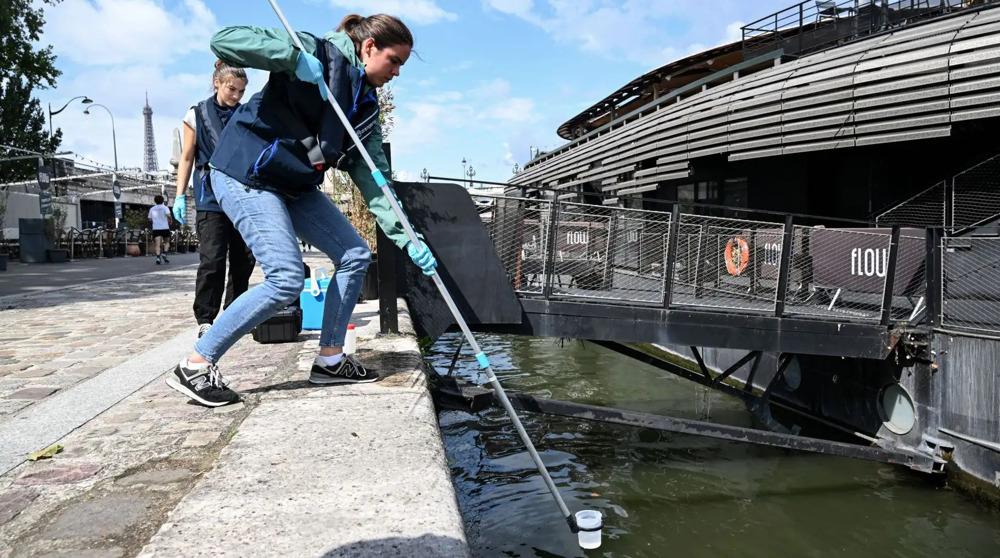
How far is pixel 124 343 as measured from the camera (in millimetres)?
6102

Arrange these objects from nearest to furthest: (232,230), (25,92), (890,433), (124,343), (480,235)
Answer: (232,230), (480,235), (124,343), (890,433), (25,92)

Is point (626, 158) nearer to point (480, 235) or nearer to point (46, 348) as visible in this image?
point (480, 235)

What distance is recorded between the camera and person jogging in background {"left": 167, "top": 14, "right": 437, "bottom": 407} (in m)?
3.22

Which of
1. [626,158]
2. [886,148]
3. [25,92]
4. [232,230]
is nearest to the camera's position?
[232,230]

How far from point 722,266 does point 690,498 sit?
2.09 m

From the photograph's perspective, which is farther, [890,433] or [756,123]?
[756,123]

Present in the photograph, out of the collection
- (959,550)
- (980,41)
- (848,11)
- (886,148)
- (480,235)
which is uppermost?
(848,11)

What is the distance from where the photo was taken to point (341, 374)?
A: 364 cm

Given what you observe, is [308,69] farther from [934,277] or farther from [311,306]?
[934,277]

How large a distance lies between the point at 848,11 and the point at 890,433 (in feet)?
30.5

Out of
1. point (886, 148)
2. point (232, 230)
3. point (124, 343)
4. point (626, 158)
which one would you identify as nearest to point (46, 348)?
point (124, 343)

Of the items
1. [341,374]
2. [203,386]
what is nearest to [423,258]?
[341,374]

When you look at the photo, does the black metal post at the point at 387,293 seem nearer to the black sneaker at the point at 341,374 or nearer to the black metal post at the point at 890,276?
the black sneaker at the point at 341,374

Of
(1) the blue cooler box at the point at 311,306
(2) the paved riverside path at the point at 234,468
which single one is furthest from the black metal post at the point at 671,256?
(1) the blue cooler box at the point at 311,306
